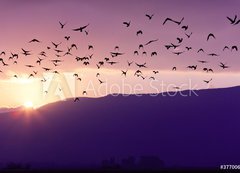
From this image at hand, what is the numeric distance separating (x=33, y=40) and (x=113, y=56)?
29.1ft

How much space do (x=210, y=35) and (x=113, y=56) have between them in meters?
8.92

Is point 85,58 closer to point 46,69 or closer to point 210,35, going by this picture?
point 46,69

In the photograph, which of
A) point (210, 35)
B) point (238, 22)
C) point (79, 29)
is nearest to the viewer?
point (238, 22)

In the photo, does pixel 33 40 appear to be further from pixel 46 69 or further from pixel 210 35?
pixel 210 35

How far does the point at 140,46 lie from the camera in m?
47.3

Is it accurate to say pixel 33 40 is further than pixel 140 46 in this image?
Yes

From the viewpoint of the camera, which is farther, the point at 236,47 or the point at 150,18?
the point at 236,47

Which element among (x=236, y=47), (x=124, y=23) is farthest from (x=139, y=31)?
(x=236, y=47)

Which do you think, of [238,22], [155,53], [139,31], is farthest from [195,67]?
[238,22]

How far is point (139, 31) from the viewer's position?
49.6 metres

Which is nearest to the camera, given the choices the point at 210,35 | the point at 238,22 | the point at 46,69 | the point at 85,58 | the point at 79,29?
the point at 238,22

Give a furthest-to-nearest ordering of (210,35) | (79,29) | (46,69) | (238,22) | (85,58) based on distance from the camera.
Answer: (46,69) → (85,58) → (210,35) → (79,29) → (238,22)

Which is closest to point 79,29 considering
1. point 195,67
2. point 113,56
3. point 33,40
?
point 113,56

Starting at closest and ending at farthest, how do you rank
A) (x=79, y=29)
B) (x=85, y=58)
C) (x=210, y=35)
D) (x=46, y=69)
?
(x=79, y=29) < (x=210, y=35) < (x=85, y=58) < (x=46, y=69)
